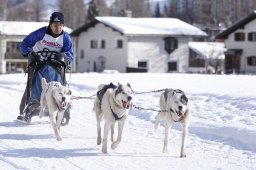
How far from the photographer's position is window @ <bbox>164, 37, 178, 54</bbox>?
54531mm

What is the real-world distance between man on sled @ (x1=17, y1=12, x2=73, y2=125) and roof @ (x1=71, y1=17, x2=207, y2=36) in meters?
41.2

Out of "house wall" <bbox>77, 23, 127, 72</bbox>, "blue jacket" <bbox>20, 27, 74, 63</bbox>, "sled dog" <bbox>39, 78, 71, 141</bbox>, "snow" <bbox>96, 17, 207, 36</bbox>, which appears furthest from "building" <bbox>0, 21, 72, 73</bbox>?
"sled dog" <bbox>39, 78, 71, 141</bbox>

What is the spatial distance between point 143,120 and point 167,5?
107 m

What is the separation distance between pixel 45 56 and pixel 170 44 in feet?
150

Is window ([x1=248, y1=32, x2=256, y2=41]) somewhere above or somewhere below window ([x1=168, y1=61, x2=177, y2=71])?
above

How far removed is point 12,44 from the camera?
6669cm

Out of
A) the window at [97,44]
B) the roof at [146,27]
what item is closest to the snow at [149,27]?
the roof at [146,27]

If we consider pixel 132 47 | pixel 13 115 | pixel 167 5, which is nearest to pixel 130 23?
pixel 132 47

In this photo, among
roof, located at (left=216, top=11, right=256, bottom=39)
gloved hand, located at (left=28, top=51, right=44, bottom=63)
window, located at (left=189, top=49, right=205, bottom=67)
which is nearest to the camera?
gloved hand, located at (left=28, top=51, right=44, bottom=63)

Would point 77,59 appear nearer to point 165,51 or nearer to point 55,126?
point 165,51

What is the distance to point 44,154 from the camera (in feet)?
23.4

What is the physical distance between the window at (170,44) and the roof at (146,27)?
954 mm

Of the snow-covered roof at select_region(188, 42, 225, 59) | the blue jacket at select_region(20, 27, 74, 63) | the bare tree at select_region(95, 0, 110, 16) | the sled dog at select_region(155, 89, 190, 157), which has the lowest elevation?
the sled dog at select_region(155, 89, 190, 157)

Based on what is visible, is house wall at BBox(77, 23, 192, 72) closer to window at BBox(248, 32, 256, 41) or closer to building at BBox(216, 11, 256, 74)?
building at BBox(216, 11, 256, 74)
